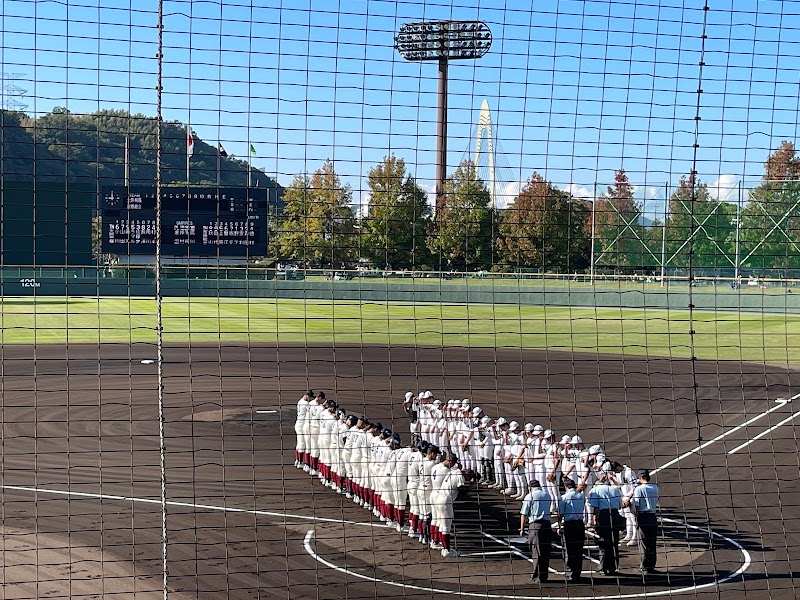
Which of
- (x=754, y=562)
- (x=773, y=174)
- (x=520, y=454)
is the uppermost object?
(x=773, y=174)

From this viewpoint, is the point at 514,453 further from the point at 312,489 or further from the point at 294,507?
the point at 294,507

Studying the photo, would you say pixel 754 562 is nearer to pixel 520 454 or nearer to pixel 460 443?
pixel 520 454

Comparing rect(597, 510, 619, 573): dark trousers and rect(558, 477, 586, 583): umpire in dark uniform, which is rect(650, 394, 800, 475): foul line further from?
rect(558, 477, 586, 583): umpire in dark uniform

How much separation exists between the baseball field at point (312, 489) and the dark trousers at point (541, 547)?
0.98ft

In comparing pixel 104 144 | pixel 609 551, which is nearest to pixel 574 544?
pixel 609 551

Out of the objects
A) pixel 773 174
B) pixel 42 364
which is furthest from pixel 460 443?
pixel 42 364

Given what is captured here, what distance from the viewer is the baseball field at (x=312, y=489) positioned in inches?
399

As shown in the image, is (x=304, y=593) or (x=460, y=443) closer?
(x=304, y=593)

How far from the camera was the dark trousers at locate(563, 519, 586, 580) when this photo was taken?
1088cm

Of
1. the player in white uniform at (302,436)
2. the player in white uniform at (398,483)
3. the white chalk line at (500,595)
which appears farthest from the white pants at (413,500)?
the player in white uniform at (302,436)

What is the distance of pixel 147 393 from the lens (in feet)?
83.2

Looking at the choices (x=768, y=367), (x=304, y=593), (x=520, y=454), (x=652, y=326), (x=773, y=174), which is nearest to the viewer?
(x=304, y=593)

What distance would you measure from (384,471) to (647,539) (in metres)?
3.73

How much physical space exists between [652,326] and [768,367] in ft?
18.4
